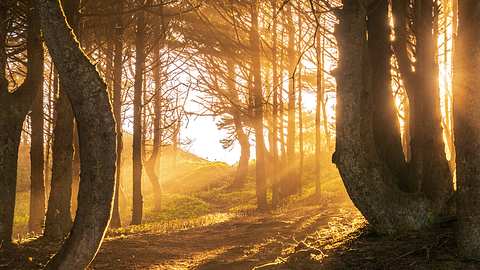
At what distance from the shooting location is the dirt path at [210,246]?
7.70 metres

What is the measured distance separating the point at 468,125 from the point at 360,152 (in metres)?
1.61

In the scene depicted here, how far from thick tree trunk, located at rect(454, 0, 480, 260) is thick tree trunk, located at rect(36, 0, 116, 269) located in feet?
12.8

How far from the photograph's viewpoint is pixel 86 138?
5.23m

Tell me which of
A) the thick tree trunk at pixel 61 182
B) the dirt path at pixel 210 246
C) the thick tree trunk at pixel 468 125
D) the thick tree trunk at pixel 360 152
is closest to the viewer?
the thick tree trunk at pixel 468 125

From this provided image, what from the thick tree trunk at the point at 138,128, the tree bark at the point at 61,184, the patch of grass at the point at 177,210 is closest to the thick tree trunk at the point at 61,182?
the tree bark at the point at 61,184

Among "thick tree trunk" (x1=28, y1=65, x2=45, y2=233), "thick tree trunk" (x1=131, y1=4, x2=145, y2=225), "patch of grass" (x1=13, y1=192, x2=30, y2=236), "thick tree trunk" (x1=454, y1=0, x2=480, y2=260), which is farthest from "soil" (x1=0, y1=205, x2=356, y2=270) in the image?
"patch of grass" (x1=13, y1=192, x2=30, y2=236)

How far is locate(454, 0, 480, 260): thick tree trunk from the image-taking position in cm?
497

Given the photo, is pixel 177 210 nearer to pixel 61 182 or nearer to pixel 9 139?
pixel 61 182

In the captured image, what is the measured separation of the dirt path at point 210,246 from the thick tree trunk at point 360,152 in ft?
4.45

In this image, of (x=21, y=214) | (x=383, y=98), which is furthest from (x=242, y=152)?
(x=383, y=98)

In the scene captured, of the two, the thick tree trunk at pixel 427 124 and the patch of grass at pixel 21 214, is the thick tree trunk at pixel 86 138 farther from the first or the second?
the patch of grass at pixel 21 214

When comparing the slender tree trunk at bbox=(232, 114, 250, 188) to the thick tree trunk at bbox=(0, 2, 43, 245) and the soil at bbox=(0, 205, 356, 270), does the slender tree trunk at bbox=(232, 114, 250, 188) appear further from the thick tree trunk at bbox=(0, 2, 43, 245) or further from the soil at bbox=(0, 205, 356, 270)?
the thick tree trunk at bbox=(0, 2, 43, 245)

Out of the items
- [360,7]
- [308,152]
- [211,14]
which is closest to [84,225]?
[360,7]

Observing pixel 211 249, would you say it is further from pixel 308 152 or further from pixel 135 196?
pixel 308 152
